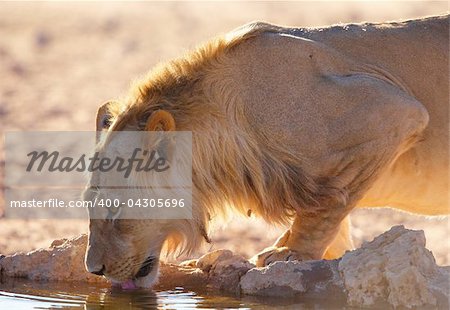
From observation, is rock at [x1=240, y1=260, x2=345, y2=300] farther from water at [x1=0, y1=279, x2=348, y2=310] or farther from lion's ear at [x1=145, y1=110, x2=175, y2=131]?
lion's ear at [x1=145, y1=110, x2=175, y2=131]

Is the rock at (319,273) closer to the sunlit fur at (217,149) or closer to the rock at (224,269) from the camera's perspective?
the rock at (224,269)

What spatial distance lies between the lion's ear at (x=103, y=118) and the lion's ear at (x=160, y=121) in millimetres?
443

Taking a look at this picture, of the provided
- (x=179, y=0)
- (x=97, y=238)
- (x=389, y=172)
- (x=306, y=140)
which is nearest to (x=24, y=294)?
(x=97, y=238)

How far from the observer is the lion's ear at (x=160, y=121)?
19.2ft

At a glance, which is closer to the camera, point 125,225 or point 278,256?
point 125,225

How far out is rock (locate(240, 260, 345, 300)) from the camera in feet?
18.2

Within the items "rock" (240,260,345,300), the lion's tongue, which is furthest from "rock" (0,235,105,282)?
"rock" (240,260,345,300)

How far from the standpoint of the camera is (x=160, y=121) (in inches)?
232

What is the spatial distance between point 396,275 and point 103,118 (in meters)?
1.99

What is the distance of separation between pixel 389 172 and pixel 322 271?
1.27 m

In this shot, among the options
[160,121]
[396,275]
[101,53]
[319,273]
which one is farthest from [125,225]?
[101,53]

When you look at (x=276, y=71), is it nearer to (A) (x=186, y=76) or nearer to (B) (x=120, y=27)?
(A) (x=186, y=76)

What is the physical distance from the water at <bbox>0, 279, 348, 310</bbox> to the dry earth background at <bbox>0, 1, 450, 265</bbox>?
6.83 ft
